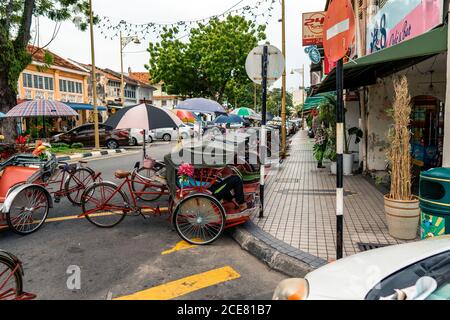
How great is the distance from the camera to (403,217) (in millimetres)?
4648

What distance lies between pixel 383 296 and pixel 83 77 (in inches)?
1436

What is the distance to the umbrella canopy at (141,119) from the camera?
258 inches

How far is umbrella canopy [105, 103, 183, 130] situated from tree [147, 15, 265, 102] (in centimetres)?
2176

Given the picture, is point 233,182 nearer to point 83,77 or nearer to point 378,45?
point 378,45

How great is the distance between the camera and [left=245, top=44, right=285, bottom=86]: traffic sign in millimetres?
5660

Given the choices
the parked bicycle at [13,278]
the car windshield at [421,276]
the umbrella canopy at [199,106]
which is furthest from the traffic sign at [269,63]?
the umbrella canopy at [199,106]

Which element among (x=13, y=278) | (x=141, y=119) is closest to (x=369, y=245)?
(x=13, y=278)

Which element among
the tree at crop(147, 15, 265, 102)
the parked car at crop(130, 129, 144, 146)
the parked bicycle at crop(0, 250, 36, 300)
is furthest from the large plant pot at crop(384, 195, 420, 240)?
the tree at crop(147, 15, 265, 102)

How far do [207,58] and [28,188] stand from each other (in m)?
24.0

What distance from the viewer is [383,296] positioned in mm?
1886

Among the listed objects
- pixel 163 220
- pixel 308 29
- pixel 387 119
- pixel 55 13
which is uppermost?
pixel 55 13

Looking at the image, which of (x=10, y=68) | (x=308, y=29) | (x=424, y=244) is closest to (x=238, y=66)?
(x=308, y=29)

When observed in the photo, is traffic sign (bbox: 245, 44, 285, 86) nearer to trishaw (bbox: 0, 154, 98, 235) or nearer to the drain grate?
the drain grate

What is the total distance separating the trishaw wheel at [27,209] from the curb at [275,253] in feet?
10.2
